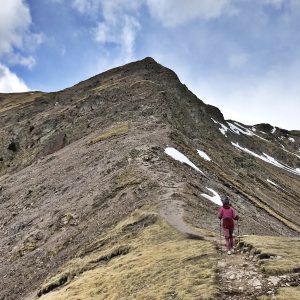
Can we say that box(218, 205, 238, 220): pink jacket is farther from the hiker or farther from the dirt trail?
the dirt trail

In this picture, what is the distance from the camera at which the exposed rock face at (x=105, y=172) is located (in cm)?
3822

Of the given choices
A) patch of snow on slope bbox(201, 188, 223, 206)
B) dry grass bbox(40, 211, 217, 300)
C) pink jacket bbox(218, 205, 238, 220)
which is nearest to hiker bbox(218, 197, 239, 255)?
pink jacket bbox(218, 205, 238, 220)

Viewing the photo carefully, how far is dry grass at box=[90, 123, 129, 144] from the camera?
223 feet

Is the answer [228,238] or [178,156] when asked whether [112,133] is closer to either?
[178,156]

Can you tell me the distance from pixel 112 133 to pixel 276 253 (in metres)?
49.3

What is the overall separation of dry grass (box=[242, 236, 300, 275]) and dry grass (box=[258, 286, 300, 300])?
71.9 inches

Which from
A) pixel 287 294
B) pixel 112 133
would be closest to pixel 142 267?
pixel 287 294

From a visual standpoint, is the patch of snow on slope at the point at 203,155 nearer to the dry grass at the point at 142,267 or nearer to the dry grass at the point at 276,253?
the dry grass at the point at 142,267

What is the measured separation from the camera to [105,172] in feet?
168

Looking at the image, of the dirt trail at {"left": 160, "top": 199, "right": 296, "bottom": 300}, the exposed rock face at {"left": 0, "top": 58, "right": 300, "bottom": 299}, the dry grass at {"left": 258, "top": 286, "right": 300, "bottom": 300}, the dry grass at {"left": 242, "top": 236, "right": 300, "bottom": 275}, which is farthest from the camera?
the exposed rock face at {"left": 0, "top": 58, "right": 300, "bottom": 299}

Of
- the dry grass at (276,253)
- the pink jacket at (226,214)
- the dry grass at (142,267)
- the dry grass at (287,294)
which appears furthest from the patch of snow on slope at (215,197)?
the dry grass at (287,294)

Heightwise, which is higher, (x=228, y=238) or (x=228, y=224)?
(x=228, y=224)

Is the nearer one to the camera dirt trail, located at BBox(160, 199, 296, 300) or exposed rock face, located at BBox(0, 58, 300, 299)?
dirt trail, located at BBox(160, 199, 296, 300)

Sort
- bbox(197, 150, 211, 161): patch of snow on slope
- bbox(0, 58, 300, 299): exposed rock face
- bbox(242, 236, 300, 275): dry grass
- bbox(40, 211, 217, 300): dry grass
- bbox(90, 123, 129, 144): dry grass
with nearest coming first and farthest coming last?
bbox(242, 236, 300, 275): dry grass → bbox(40, 211, 217, 300): dry grass → bbox(0, 58, 300, 299): exposed rock face → bbox(90, 123, 129, 144): dry grass → bbox(197, 150, 211, 161): patch of snow on slope
